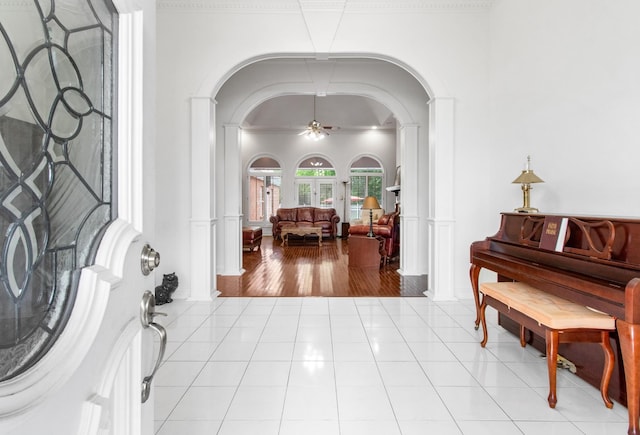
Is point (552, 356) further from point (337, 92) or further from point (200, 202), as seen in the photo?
point (337, 92)

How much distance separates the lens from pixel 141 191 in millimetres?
907

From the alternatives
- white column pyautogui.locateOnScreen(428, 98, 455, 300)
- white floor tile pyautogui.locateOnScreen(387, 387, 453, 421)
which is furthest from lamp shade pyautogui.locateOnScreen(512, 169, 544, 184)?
white floor tile pyautogui.locateOnScreen(387, 387, 453, 421)

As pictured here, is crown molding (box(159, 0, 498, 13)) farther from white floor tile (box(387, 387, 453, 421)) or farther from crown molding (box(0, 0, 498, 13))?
white floor tile (box(387, 387, 453, 421))

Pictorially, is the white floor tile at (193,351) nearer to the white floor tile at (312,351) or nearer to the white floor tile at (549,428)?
the white floor tile at (312,351)

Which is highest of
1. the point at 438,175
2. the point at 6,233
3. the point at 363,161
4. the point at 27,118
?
the point at 363,161

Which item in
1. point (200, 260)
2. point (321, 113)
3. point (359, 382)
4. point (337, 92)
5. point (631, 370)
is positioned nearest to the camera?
point (631, 370)

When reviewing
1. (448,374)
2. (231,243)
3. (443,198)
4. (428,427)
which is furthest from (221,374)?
(231,243)

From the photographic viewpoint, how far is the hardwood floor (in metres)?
4.59

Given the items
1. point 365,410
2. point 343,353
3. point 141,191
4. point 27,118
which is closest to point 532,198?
point 343,353

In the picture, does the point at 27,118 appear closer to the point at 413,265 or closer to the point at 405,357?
the point at 405,357

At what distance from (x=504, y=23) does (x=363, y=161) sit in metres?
8.16

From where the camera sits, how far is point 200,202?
4184 mm

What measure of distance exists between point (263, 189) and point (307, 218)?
2.28 m

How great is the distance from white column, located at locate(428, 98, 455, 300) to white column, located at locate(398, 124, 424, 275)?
149 centimetres
